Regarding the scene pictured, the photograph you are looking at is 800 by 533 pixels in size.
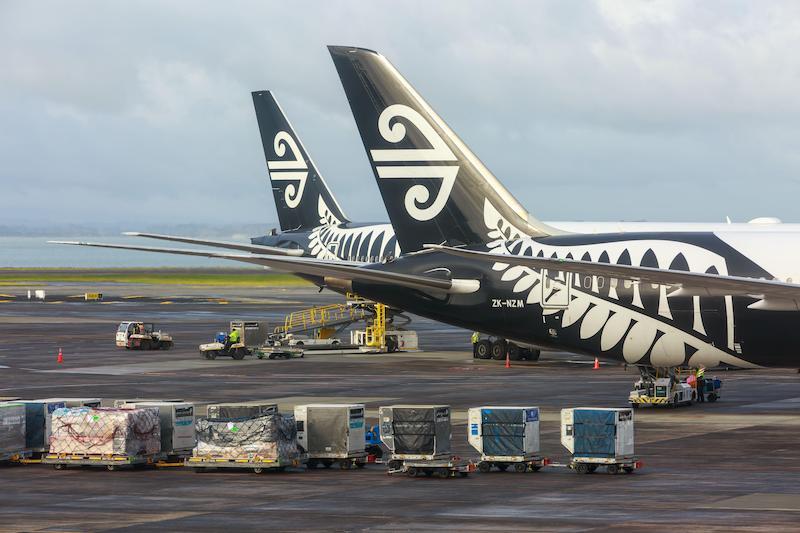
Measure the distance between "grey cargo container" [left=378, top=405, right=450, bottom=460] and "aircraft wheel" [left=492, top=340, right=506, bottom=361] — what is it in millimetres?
35076

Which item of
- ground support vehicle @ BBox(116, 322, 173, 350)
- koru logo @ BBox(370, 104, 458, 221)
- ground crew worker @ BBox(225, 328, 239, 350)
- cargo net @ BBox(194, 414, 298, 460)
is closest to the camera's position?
cargo net @ BBox(194, 414, 298, 460)

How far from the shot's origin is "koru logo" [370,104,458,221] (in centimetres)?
4575

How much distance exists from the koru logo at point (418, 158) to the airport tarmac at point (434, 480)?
7.17m

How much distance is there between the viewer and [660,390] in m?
45.2

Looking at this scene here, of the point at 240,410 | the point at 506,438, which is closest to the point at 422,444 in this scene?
the point at 506,438

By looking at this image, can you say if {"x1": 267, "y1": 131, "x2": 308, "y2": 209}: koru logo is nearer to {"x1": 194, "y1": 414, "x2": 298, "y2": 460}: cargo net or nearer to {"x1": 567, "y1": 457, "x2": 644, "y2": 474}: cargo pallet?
{"x1": 194, "y1": 414, "x2": 298, "y2": 460}: cargo net

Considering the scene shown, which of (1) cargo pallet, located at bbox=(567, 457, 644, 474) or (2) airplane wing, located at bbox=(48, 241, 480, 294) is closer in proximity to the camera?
(1) cargo pallet, located at bbox=(567, 457, 644, 474)

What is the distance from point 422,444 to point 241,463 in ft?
14.5

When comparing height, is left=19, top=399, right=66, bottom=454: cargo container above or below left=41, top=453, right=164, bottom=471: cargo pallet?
above

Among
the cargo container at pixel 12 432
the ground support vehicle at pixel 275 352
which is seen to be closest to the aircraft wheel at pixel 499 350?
the ground support vehicle at pixel 275 352

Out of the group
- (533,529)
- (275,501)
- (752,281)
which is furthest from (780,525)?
(752,281)

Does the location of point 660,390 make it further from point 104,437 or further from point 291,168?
point 291,168

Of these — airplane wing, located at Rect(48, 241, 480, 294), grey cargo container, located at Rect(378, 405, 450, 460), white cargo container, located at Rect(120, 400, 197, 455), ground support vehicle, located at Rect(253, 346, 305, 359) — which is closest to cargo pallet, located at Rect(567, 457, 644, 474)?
grey cargo container, located at Rect(378, 405, 450, 460)

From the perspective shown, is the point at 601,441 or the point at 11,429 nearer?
the point at 601,441
